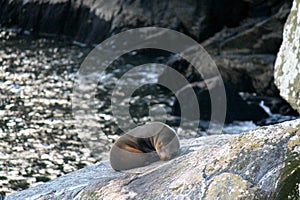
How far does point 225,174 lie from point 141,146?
96.1 inches

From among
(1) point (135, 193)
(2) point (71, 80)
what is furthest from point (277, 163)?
(2) point (71, 80)

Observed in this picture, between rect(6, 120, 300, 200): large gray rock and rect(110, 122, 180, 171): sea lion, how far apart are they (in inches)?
16.8

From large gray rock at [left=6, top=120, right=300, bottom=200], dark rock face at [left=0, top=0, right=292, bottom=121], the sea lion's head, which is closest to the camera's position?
large gray rock at [left=6, top=120, right=300, bottom=200]

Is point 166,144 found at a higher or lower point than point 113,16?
lower

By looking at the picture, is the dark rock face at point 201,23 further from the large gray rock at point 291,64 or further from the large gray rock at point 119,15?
the large gray rock at point 291,64

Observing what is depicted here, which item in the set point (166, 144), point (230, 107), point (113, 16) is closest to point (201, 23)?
point (113, 16)

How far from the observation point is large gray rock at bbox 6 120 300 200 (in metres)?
5.51

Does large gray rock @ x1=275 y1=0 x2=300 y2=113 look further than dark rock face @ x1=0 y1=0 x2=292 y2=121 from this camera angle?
No

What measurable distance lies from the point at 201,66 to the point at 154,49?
6.29m

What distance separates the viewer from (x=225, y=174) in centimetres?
588

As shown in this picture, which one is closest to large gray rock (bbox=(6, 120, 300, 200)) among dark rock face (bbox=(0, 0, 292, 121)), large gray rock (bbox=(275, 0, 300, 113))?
large gray rock (bbox=(275, 0, 300, 113))

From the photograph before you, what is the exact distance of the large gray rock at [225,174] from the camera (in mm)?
5509

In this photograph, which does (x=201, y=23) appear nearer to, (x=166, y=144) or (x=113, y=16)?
(x=113, y=16)

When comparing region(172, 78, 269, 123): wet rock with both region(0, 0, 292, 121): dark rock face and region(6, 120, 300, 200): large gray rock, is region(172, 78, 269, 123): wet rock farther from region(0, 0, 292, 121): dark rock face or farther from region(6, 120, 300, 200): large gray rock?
region(6, 120, 300, 200): large gray rock
